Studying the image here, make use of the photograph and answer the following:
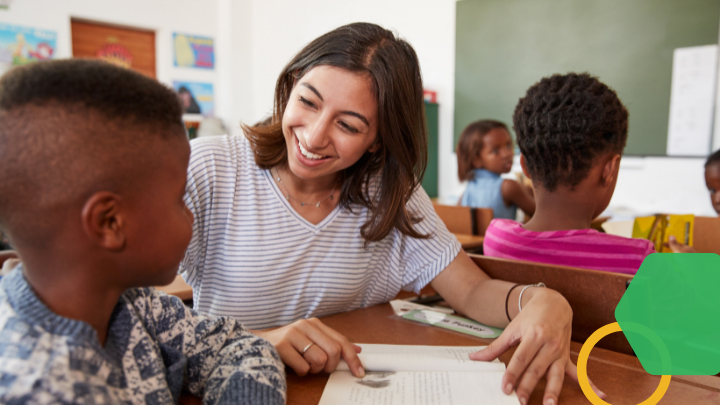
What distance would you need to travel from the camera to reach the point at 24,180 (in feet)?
1.50

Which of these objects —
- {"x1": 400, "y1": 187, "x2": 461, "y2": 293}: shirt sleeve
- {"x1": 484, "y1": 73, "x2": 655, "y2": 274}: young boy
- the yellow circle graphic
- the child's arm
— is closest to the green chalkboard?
the child's arm

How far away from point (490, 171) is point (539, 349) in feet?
7.73

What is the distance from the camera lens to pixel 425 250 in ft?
3.85

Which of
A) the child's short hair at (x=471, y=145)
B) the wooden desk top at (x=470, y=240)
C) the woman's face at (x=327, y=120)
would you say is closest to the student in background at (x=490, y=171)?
the child's short hair at (x=471, y=145)

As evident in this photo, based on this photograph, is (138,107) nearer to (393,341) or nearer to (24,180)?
(24,180)

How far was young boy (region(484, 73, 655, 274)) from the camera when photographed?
3.74ft

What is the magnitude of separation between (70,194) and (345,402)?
0.41 meters

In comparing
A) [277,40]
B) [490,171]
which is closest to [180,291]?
[490,171]

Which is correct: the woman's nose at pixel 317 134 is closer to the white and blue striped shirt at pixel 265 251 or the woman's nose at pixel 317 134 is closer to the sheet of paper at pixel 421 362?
the white and blue striped shirt at pixel 265 251

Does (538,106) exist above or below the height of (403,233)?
above

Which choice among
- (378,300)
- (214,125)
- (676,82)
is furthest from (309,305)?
(214,125)

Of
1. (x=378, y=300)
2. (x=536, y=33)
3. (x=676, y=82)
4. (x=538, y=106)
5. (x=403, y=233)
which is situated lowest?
(x=378, y=300)

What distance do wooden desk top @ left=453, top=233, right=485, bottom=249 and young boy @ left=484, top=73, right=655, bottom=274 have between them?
0.53m

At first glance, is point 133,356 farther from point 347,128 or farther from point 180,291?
point 180,291
